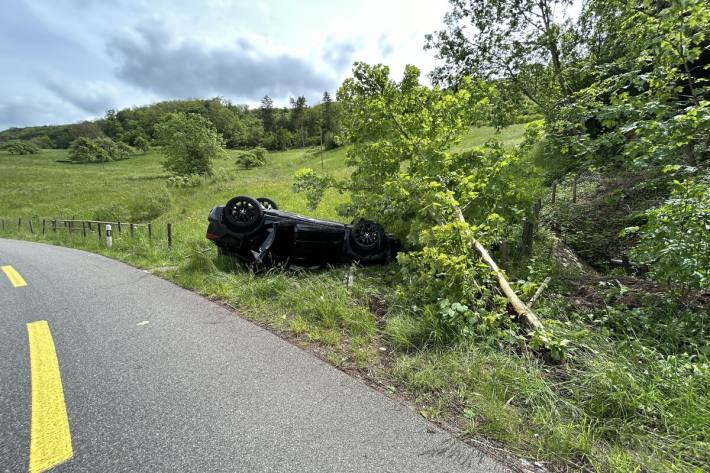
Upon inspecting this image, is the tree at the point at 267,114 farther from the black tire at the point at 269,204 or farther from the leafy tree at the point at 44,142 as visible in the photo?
the black tire at the point at 269,204

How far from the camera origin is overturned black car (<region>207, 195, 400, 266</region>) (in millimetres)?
5477

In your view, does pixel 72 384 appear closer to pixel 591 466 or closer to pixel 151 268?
pixel 591 466

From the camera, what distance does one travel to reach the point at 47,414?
7.15ft

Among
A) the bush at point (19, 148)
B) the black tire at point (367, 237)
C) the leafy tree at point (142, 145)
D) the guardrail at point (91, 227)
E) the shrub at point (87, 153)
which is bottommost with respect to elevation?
the guardrail at point (91, 227)

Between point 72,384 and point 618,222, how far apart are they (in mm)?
10382

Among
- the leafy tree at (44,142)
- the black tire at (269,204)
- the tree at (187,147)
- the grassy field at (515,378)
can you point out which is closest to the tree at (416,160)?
the grassy field at (515,378)

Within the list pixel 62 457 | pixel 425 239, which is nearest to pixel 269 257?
pixel 425 239

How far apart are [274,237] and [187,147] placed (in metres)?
42.0

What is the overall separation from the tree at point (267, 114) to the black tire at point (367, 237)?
97.7 m

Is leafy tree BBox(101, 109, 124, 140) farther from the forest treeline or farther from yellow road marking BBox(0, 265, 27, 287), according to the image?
yellow road marking BBox(0, 265, 27, 287)

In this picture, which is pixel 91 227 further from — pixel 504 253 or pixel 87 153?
pixel 87 153

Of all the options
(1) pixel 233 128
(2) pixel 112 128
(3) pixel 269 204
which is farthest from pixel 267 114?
(3) pixel 269 204

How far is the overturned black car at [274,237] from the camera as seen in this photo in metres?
5.48

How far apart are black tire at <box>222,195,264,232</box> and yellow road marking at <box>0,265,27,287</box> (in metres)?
3.95
